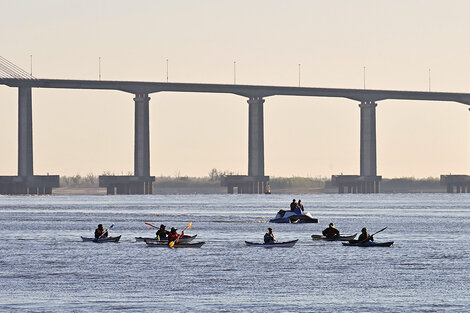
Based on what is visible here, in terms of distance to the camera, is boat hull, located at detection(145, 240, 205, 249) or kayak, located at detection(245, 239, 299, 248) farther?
boat hull, located at detection(145, 240, 205, 249)

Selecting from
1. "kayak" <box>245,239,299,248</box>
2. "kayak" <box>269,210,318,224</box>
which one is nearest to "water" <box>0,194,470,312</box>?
"kayak" <box>245,239,299,248</box>

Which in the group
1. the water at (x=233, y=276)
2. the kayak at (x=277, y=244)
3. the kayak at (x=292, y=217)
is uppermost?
the kayak at (x=292, y=217)

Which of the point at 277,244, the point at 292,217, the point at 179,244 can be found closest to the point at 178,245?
the point at 179,244

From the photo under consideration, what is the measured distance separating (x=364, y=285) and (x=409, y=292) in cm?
296

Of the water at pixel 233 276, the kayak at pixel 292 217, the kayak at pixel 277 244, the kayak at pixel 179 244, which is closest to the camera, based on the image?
the water at pixel 233 276

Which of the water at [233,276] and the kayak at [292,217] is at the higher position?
the kayak at [292,217]

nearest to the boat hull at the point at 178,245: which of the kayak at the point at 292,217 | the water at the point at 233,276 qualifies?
the water at the point at 233,276

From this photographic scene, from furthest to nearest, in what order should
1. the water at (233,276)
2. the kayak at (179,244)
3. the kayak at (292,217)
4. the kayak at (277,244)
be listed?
the kayak at (292,217), the kayak at (179,244), the kayak at (277,244), the water at (233,276)

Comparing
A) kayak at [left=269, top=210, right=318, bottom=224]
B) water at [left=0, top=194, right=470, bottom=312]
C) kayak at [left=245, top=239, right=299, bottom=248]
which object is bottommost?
water at [left=0, top=194, right=470, bottom=312]

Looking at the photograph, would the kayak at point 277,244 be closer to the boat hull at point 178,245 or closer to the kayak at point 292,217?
the boat hull at point 178,245

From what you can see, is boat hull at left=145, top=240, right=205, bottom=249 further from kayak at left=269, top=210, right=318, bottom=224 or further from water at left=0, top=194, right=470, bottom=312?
kayak at left=269, top=210, right=318, bottom=224

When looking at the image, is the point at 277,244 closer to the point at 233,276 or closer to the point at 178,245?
the point at 178,245

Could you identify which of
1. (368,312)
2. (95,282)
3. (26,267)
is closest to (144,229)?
(26,267)

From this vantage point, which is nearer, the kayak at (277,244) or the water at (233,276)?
the water at (233,276)
